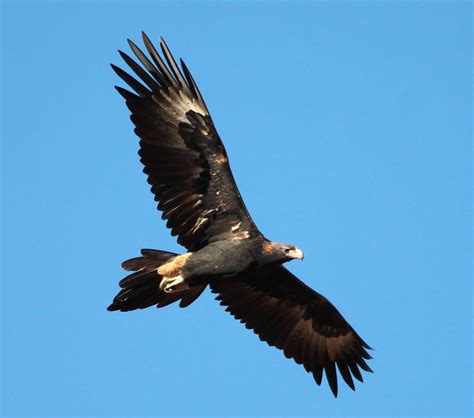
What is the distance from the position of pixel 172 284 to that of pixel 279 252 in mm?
1482

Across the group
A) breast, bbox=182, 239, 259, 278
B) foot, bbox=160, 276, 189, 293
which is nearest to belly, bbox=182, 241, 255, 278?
breast, bbox=182, 239, 259, 278

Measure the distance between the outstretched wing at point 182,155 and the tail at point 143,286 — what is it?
1.52ft

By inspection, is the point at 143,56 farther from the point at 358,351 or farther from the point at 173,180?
the point at 358,351

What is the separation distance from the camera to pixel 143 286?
13.1 metres

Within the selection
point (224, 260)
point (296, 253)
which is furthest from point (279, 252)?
point (224, 260)

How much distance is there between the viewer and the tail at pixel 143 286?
1296 cm

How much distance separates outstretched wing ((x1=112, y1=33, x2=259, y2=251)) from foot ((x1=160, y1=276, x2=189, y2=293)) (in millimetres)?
477

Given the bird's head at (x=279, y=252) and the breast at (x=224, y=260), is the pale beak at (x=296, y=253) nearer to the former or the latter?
the bird's head at (x=279, y=252)

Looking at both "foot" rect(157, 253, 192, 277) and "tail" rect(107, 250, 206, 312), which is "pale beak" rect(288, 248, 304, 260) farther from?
"tail" rect(107, 250, 206, 312)

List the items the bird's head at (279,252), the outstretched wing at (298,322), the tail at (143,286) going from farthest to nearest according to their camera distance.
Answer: the outstretched wing at (298,322)
the bird's head at (279,252)
the tail at (143,286)

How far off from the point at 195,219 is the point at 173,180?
24.2 inches

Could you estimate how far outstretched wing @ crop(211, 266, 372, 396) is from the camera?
14625mm

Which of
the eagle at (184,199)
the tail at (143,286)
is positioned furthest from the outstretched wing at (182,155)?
the tail at (143,286)

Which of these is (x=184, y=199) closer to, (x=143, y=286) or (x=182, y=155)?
(x=182, y=155)
